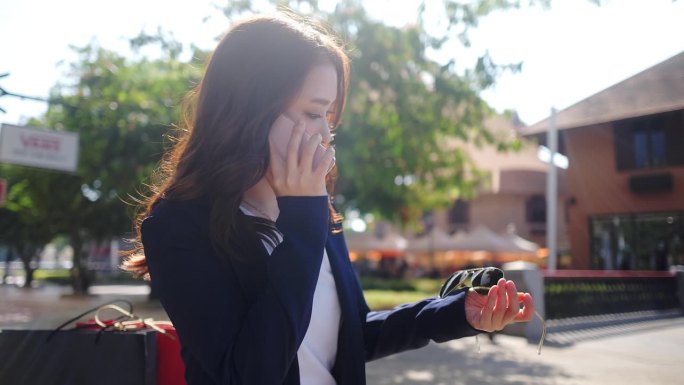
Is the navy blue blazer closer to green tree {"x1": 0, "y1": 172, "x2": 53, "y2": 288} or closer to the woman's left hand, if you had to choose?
the woman's left hand

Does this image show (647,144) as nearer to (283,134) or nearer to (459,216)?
(283,134)

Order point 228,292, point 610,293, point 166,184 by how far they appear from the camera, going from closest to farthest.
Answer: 1. point 228,292
2. point 166,184
3. point 610,293

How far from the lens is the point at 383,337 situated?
5.33ft

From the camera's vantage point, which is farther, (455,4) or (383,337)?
(455,4)

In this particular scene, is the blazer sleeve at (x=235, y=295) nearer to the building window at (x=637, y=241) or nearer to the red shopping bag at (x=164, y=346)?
the red shopping bag at (x=164, y=346)

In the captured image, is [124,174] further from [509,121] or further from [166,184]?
[166,184]

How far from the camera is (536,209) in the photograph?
118 feet

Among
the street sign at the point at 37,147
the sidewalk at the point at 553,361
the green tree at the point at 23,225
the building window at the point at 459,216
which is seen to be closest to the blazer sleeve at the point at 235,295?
the sidewalk at the point at 553,361

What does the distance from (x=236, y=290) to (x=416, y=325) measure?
576 mm

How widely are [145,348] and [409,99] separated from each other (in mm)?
9629

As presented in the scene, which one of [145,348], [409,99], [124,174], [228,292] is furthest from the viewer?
[124,174]

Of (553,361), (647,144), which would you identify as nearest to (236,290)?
(553,361)

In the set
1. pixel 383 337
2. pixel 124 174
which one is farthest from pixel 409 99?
pixel 383 337

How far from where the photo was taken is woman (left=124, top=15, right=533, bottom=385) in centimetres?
113
